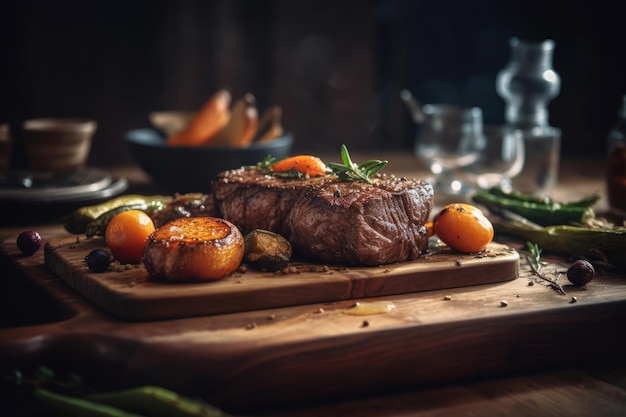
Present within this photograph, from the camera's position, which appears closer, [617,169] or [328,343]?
[328,343]

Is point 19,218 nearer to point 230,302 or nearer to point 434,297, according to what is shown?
point 230,302

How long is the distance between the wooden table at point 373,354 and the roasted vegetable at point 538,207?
0.83 meters

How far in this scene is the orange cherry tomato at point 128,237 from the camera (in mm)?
2486

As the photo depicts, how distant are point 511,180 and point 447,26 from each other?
1664 mm

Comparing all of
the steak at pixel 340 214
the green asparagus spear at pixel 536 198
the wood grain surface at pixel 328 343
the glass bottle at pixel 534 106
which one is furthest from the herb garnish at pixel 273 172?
the glass bottle at pixel 534 106

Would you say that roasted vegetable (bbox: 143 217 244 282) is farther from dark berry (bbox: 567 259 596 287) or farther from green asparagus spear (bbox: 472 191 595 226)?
green asparagus spear (bbox: 472 191 595 226)

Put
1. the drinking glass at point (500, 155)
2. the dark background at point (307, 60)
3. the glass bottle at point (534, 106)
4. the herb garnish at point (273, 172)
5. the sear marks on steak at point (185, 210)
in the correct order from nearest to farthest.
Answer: the herb garnish at point (273, 172) → the sear marks on steak at point (185, 210) → the drinking glass at point (500, 155) → the glass bottle at point (534, 106) → the dark background at point (307, 60)

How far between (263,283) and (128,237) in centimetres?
51

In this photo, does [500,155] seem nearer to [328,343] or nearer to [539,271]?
[539,271]

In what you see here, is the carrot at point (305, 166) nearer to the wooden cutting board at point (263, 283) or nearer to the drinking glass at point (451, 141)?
the wooden cutting board at point (263, 283)

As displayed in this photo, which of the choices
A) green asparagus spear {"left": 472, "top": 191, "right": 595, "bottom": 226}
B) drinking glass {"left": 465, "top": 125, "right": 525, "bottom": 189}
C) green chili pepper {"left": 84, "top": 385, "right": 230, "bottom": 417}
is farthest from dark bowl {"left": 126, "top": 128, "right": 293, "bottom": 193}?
green chili pepper {"left": 84, "top": 385, "right": 230, "bottom": 417}

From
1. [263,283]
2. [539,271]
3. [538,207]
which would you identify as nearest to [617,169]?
[538,207]

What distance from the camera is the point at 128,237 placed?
248 cm

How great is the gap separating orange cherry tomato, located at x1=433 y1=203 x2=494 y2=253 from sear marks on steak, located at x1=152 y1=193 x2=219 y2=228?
0.82m
